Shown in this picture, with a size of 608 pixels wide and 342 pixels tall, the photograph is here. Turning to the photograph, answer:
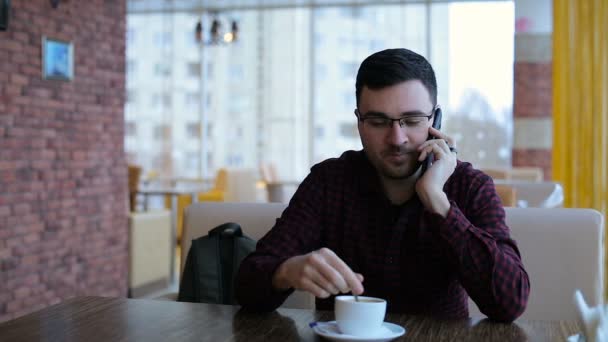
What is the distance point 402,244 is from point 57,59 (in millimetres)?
3357

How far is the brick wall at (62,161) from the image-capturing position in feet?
13.4

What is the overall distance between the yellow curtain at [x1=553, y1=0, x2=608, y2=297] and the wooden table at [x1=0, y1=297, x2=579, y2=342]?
5517 mm

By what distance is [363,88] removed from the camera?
1.69m

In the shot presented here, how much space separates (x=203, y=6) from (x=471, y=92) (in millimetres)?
3669

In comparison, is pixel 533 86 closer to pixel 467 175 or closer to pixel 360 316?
pixel 467 175

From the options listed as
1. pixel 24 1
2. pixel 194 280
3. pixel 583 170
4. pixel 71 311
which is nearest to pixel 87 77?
pixel 24 1

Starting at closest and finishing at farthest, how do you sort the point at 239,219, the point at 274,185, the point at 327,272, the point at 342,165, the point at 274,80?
the point at 327,272 → the point at 342,165 → the point at 239,219 → the point at 274,185 → the point at 274,80

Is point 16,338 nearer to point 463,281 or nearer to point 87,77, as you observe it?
point 463,281

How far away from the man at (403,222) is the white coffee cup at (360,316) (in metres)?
0.26

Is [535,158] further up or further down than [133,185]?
further up

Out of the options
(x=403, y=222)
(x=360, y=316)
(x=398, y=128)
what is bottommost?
(x=360, y=316)

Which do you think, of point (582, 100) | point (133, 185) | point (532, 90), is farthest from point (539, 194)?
point (532, 90)

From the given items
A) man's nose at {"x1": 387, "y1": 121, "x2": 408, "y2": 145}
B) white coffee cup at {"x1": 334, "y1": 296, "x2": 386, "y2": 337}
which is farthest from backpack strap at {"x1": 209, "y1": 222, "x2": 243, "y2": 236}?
white coffee cup at {"x1": 334, "y1": 296, "x2": 386, "y2": 337}

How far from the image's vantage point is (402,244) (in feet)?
5.35
